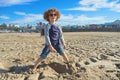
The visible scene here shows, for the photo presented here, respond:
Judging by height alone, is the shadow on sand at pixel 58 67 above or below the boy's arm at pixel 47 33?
below

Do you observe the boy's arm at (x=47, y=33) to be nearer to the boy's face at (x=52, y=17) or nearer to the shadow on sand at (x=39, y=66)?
the boy's face at (x=52, y=17)

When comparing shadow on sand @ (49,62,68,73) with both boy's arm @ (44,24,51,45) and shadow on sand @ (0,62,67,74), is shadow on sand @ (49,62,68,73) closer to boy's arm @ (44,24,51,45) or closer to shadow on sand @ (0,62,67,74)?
shadow on sand @ (0,62,67,74)

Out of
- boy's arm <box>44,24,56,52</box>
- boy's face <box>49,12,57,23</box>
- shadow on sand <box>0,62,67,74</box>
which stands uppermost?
boy's face <box>49,12,57,23</box>

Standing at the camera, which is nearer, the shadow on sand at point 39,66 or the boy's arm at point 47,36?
the boy's arm at point 47,36

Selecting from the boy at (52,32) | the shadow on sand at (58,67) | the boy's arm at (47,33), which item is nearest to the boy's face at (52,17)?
the boy at (52,32)

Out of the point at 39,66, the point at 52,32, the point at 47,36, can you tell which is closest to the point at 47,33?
the point at 47,36

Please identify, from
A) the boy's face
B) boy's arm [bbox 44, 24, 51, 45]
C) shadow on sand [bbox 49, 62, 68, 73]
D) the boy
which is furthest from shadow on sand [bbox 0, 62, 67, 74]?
the boy's face

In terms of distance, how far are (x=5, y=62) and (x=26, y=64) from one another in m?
0.70

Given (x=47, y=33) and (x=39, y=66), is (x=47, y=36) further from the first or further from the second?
(x=39, y=66)

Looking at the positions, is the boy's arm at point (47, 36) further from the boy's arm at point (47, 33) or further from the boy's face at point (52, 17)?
the boy's face at point (52, 17)

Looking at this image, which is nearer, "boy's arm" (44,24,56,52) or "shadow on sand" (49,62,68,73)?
"boy's arm" (44,24,56,52)

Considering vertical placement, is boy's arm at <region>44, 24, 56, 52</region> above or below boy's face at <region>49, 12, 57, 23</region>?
below

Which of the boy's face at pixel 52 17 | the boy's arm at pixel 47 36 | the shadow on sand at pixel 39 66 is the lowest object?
Result: the shadow on sand at pixel 39 66

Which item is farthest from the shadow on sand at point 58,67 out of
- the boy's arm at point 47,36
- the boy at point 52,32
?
the boy's arm at point 47,36
